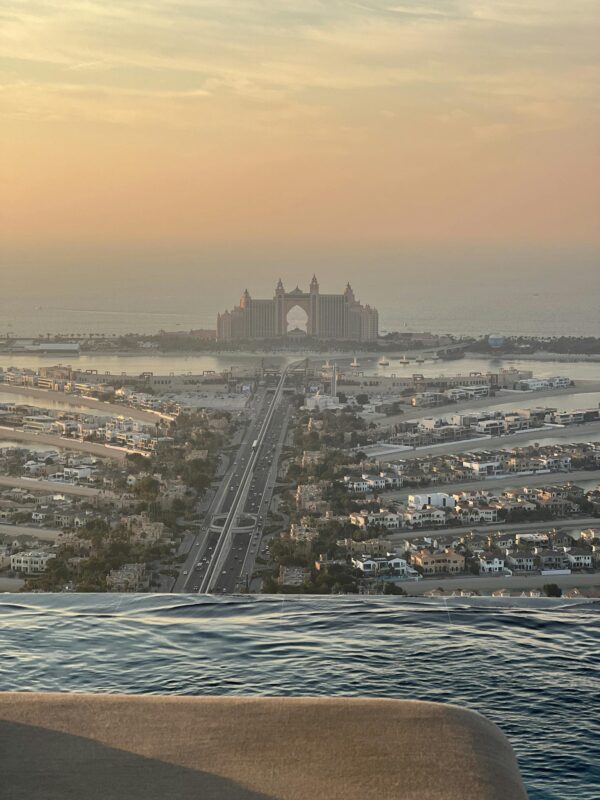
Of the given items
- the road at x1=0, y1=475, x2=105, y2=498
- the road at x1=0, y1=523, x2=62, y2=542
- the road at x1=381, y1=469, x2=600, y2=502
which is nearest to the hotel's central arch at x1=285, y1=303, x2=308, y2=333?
the road at x1=381, y1=469, x2=600, y2=502

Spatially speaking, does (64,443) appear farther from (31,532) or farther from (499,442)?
(499,442)

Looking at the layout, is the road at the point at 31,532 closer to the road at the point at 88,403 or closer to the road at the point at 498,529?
the road at the point at 498,529

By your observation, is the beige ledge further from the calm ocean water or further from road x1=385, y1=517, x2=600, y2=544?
road x1=385, y1=517, x2=600, y2=544

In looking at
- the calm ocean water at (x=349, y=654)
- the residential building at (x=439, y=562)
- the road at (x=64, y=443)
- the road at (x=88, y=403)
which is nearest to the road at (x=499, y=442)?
the road at (x=64, y=443)

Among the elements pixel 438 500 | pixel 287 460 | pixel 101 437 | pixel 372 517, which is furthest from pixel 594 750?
pixel 101 437

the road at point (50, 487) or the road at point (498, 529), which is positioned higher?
the road at point (50, 487)

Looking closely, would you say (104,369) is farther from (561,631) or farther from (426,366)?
(561,631)
